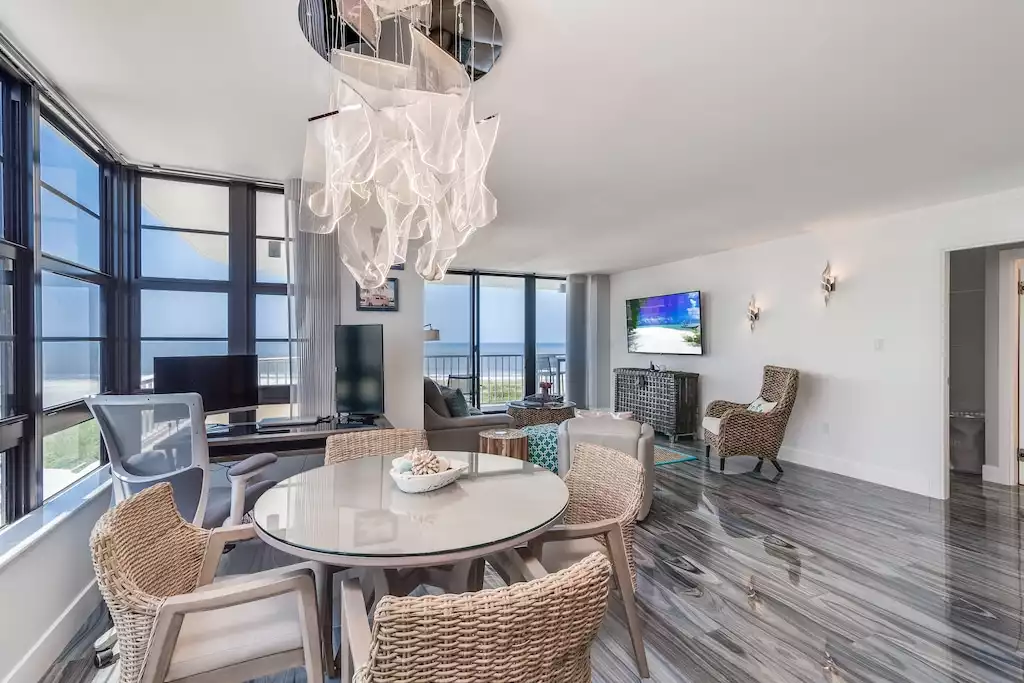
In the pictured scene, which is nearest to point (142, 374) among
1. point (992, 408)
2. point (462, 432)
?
point (462, 432)

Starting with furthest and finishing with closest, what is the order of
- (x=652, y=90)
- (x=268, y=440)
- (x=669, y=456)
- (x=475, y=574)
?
(x=669, y=456)
(x=268, y=440)
(x=652, y=90)
(x=475, y=574)

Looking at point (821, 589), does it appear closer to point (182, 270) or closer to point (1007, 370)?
point (1007, 370)

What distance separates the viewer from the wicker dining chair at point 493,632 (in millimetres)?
833

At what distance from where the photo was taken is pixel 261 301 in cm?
372

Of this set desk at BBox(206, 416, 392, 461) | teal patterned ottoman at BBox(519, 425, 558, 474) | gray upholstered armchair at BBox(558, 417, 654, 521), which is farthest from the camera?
teal patterned ottoman at BBox(519, 425, 558, 474)

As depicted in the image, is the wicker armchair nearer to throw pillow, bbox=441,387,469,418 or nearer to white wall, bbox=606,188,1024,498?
white wall, bbox=606,188,1024,498

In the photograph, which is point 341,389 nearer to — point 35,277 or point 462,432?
point 462,432

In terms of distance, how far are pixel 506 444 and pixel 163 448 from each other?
7.28 feet

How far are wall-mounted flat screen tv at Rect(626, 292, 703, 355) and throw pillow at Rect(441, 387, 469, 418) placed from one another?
331 cm

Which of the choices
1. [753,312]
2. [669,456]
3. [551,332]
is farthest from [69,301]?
[551,332]

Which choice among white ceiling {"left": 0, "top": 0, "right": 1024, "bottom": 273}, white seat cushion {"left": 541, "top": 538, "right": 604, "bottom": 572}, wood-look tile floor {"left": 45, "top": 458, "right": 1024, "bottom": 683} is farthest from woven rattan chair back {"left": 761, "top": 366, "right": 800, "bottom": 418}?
white seat cushion {"left": 541, "top": 538, "right": 604, "bottom": 572}

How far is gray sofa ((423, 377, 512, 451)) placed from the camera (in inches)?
169

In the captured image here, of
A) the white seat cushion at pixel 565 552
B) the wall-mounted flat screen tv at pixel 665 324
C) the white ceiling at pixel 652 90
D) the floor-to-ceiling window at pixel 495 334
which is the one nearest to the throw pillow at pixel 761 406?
the wall-mounted flat screen tv at pixel 665 324

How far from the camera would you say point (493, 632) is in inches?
34.5
